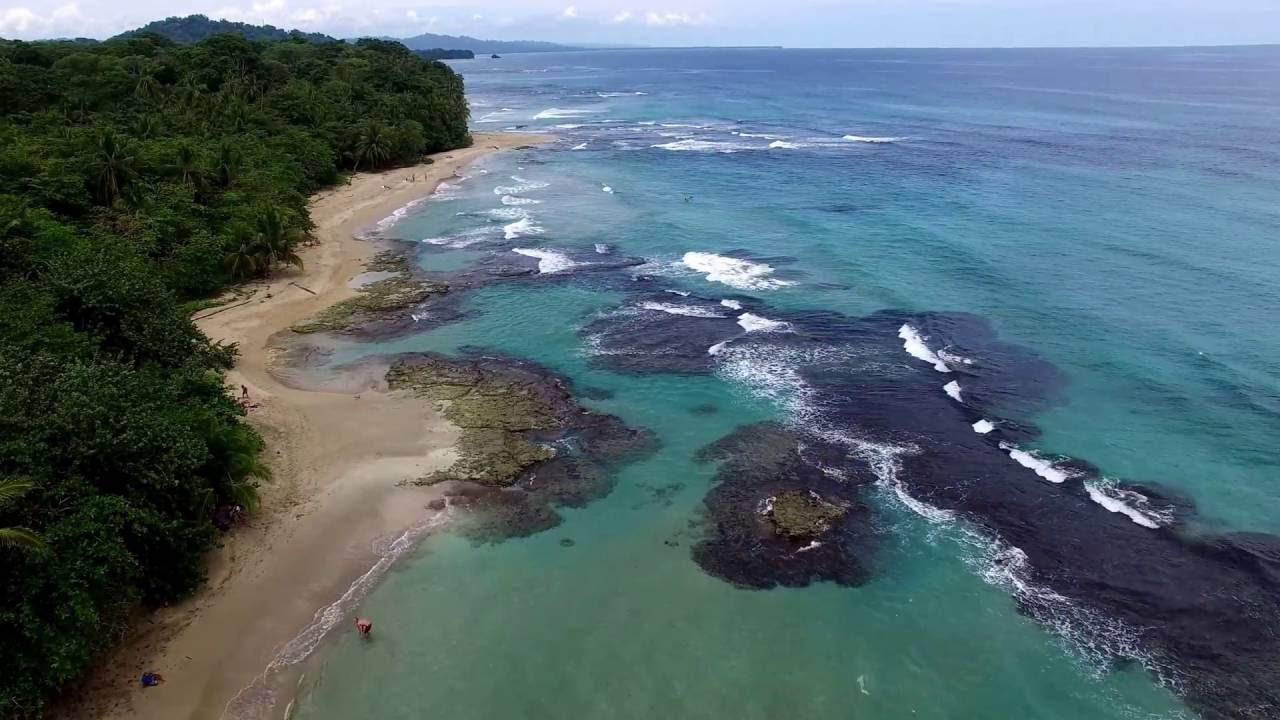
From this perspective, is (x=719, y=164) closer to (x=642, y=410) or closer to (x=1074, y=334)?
(x=1074, y=334)

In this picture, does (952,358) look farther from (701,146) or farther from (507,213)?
(701,146)

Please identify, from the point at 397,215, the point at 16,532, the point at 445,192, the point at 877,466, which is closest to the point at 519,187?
the point at 445,192

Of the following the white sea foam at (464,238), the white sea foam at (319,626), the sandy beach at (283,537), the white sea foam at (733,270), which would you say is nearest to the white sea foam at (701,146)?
the white sea foam at (464,238)

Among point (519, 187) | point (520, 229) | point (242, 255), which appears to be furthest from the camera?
point (519, 187)

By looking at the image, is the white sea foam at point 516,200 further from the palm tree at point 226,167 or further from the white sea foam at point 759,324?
the white sea foam at point 759,324

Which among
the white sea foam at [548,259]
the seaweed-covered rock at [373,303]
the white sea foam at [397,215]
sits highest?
the white sea foam at [548,259]

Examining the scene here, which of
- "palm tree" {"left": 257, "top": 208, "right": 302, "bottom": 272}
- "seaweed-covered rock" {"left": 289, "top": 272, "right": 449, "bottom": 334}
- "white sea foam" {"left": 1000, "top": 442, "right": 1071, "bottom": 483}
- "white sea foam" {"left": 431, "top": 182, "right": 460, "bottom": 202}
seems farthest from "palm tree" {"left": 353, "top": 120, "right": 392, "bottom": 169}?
"white sea foam" {"left": 1000, "top": 442, "right": 1071, "bottom": 483}
